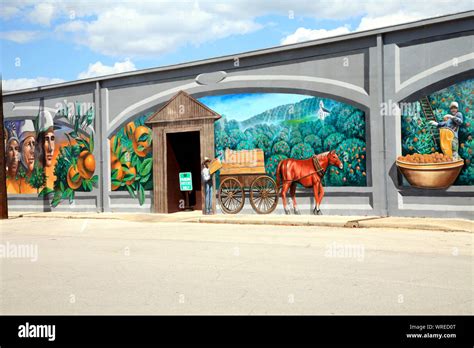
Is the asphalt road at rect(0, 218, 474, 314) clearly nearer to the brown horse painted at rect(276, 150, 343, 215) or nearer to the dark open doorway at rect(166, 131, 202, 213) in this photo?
the brown horse painted at rect(276, 150, 343, 215)

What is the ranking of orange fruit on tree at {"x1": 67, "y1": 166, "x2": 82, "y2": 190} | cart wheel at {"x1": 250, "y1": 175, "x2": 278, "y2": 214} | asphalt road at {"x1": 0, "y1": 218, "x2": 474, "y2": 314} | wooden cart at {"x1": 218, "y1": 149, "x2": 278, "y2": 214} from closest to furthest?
asphalt road at {"x1": 0, "y1": 218, "x2": 474, "y2": 314} < cart wheel at {"x1": 250, "y1": 175, "x2": 278, "y2": 214} < wooden cart at {"x1": 218, "y1": 149, "x2": 278, "y2": 214} < orange fruit on tree at {"x1": 67, "y1": 166, "x2": 82, "y2": 190}

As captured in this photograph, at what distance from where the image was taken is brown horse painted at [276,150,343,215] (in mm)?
17375

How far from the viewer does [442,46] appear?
15289mm

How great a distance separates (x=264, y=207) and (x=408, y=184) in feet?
15.9

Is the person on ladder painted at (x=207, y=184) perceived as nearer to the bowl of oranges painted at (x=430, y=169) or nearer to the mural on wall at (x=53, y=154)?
the mural on wall at (x=53, y=154)

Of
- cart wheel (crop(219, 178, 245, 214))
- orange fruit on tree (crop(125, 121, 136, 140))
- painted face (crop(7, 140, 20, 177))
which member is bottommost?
cart wheel (crop(219, 178, 245, 214))

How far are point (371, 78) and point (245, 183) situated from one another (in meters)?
5.37

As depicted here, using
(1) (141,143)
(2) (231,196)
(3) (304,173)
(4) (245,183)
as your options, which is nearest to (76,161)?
(1) (141,143)

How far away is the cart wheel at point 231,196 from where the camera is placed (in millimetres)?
19266

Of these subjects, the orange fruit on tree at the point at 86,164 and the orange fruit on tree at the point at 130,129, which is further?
the orange fruit on tree at the point at 86,164
